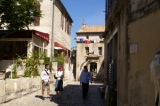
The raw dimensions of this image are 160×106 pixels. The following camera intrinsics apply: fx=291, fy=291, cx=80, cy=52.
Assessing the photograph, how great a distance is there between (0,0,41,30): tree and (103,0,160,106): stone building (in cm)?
1017

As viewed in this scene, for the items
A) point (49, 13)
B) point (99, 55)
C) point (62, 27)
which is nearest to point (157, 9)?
point (49, 13)

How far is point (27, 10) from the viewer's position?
63.8 feet

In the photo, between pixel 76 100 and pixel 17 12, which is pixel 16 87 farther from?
pixel 17 12

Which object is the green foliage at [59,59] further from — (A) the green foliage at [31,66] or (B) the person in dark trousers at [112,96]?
(B) the person in dark trousers at [112,96]

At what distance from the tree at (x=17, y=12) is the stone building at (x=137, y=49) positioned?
1017cm

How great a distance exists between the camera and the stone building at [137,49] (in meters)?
7.05

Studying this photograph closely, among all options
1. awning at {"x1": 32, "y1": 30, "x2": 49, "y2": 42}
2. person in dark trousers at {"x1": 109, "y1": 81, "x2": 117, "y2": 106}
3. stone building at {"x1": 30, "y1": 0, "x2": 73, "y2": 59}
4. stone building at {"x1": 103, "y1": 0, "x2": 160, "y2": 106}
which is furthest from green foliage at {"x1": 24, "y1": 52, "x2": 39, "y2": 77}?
stone building at {"x1": 103, "y1": 0, "x2": 160, "y2": 106}

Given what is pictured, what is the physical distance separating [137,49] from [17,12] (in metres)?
12.5

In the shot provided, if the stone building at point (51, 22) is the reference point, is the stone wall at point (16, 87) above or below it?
below

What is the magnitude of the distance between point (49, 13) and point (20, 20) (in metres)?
8.40

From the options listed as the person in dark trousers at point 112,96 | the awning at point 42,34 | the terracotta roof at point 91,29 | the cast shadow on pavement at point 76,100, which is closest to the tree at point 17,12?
the awning at point 42,34

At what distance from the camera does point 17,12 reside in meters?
18.9

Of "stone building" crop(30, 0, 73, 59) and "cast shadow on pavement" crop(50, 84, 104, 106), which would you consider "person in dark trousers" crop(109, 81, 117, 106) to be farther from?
"stone building" crop(30, 0, 73, 59)

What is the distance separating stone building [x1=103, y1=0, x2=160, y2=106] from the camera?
23.1ft
